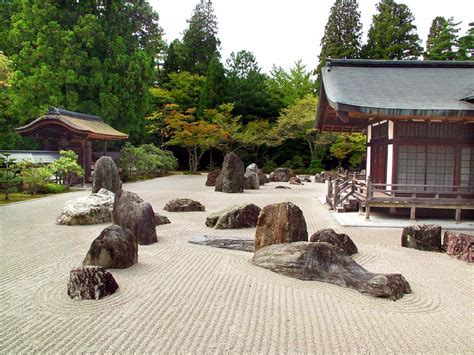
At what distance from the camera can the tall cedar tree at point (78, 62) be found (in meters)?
22.5

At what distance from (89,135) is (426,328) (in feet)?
59.5

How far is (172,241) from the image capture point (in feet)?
25.4

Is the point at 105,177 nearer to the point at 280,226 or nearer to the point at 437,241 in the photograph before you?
the point at 280,226

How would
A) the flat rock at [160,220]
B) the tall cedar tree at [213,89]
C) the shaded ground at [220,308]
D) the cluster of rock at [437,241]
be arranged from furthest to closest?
the tall cedar tree at [213,89], the flat rock at [160,220], the cluster of rock at [437,241], the shaded ground at [220,308]

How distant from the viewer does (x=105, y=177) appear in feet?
42.6

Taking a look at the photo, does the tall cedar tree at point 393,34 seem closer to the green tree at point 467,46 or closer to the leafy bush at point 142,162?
the green tree at point 467,46

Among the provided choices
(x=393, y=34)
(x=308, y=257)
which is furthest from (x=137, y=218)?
(x=393, y=34)

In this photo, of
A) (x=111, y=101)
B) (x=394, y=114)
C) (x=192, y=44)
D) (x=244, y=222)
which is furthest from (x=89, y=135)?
(x=192, y=44)

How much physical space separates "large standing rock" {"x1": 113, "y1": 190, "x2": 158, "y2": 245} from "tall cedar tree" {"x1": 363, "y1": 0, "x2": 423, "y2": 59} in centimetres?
3122

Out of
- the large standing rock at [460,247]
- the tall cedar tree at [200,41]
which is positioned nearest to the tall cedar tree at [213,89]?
the tall cedar tree at [200,41]

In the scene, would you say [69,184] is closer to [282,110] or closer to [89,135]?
[89,135]

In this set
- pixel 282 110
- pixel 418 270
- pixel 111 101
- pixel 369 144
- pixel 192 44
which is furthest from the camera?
pixel 192 44

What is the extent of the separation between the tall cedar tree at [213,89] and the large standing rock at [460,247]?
26740mm

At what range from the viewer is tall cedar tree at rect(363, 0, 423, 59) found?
109 feet
